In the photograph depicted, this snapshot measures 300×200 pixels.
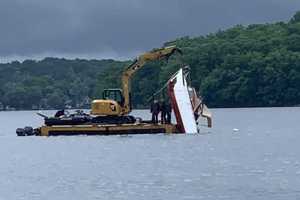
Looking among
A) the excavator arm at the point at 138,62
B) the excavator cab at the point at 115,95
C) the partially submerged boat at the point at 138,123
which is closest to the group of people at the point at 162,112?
the partially submerged boat at the point at 138,123

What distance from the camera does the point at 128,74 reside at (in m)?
79.5

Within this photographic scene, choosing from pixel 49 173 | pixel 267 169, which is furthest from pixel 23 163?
pixel 267 169

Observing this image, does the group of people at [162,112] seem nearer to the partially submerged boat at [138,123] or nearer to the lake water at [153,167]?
the partially submerged boat at [138,123]

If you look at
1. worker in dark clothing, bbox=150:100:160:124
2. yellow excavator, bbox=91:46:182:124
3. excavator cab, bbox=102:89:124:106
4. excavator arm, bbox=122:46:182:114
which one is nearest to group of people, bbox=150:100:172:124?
worker in dark clothing, bbox=150:100:160:124

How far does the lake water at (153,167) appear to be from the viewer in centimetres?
4320

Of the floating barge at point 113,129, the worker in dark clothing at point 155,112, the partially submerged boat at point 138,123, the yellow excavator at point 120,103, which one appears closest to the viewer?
the floating barge at point 113,129

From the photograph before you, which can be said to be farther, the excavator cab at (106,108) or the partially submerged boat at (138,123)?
the excavator cab at (106,108)

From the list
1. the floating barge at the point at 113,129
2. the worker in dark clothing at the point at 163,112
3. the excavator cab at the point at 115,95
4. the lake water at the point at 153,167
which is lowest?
the lake water at the point at 153,167

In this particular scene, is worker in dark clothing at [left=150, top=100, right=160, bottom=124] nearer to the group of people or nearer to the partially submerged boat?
the group of people

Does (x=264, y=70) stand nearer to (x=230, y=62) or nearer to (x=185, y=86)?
(x=230, y=62)

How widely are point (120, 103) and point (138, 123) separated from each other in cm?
275

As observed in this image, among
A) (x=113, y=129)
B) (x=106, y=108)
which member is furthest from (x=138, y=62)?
(x=113, y=129)

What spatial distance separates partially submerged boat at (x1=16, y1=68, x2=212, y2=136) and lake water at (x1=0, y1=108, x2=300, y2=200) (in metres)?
0.64

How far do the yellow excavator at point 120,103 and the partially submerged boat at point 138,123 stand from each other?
0.28ft
